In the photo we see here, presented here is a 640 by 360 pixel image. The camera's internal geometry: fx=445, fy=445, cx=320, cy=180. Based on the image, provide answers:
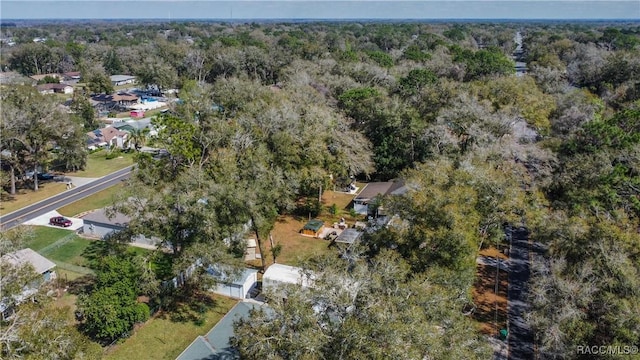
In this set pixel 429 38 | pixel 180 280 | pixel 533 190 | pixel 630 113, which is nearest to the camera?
pixel 180 280

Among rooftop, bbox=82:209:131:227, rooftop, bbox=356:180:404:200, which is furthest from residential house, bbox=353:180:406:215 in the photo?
rooftop, bbox=82:209:131:227

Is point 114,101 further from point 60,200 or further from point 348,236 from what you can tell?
point 348,236

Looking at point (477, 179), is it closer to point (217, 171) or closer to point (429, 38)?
point (217, 171)

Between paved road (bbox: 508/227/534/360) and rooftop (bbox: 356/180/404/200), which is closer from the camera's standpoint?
paved road (bbox: 508/227/534/360)

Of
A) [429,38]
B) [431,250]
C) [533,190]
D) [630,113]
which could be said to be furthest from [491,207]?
[429,38]

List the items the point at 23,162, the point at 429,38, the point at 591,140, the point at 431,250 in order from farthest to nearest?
1. the point at 429,38
2. the point at 23,162
3. the point at 591,140
4. the point at 431,250

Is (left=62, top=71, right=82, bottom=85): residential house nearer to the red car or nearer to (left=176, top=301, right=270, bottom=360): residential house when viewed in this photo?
the red car
